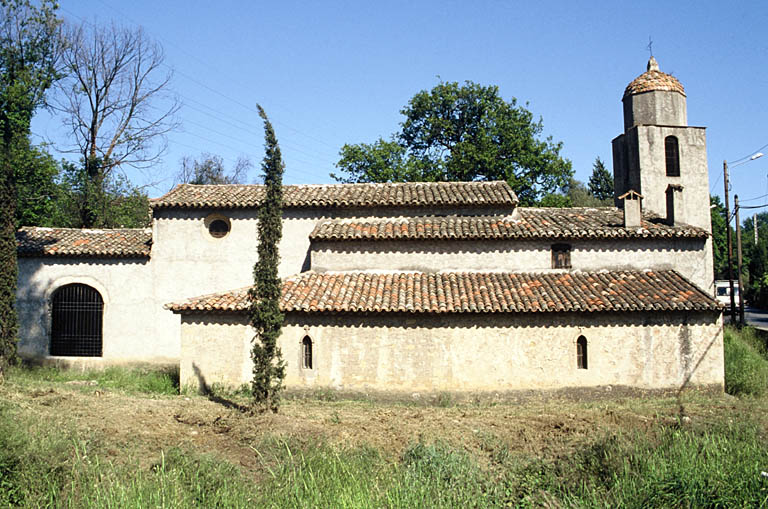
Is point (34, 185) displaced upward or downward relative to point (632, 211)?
upward

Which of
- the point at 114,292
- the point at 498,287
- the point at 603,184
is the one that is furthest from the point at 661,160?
the point at 603,184

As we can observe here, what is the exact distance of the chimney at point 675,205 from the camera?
19.4m

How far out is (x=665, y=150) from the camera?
21609mm

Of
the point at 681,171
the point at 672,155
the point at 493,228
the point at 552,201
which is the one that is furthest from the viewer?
the point at 552,201

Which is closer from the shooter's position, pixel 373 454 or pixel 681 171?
pixel 373 454

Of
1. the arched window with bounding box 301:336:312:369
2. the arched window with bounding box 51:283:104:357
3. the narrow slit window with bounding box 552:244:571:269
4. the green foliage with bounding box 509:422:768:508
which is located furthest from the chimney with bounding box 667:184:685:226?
the arched window with bounding box 51:283:104:357

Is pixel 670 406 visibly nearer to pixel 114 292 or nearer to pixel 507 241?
pixel 507 241

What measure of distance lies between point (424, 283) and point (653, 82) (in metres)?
12.5

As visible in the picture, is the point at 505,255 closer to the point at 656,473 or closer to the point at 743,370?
the point at 743,370

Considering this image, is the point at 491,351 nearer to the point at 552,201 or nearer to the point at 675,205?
the point at 675,205

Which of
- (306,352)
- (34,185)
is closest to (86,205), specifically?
(34,185)

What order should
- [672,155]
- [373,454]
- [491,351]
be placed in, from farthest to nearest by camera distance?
1. [672,155]
2. [491,351]
3. [373,454]

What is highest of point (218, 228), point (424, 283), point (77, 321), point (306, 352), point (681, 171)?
point (681, 171)

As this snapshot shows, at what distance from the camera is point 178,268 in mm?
19859
